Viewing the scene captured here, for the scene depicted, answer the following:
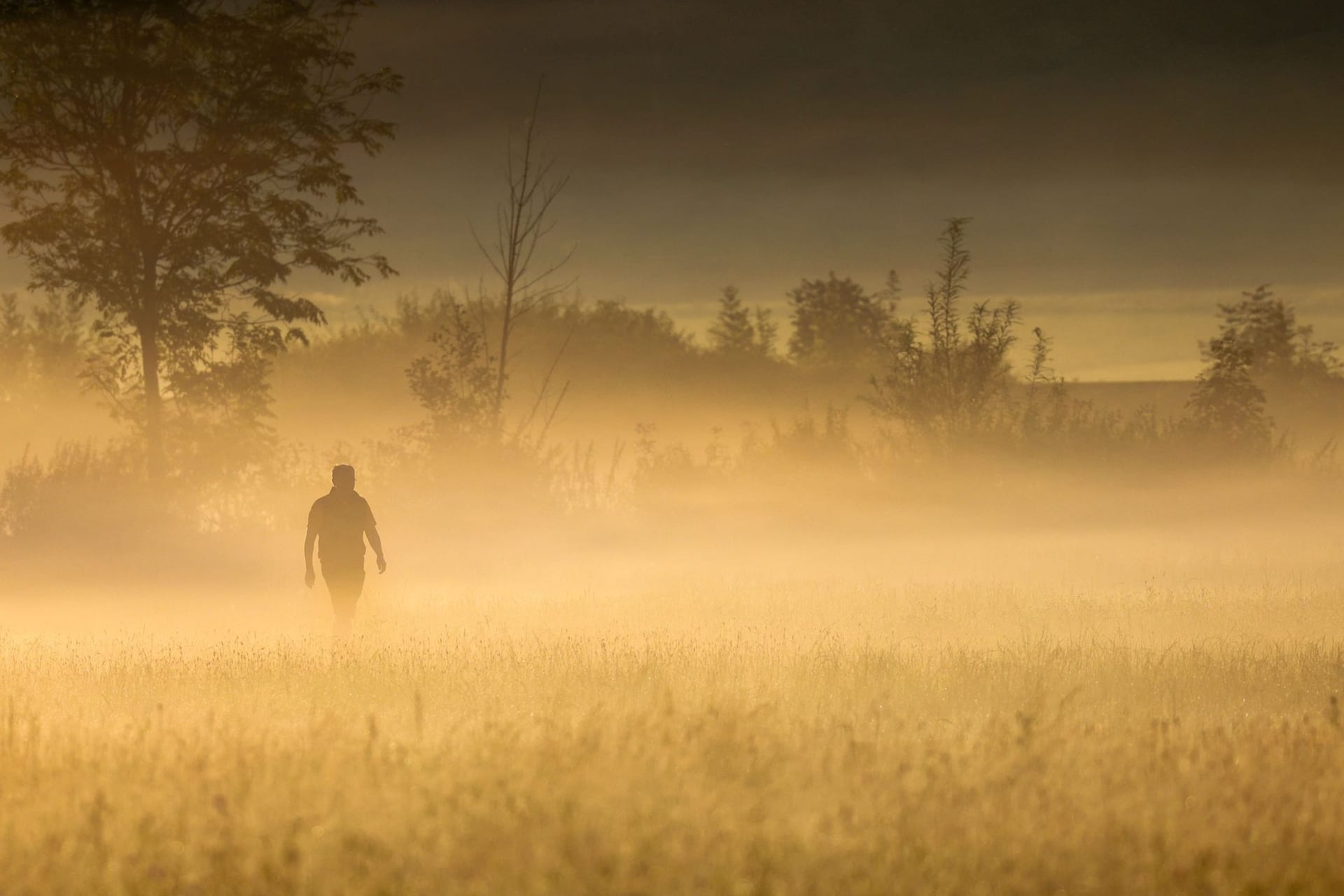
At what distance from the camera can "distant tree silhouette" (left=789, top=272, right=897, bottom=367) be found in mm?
67375

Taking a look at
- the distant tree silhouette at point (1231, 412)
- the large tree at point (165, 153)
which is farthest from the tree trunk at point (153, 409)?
the distant tree silhouette at point (1231, 412)

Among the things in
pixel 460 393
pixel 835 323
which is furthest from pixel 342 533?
pixel 835 323

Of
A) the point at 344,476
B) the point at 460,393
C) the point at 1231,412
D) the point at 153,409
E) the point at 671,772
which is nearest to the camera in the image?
the point at 671,772

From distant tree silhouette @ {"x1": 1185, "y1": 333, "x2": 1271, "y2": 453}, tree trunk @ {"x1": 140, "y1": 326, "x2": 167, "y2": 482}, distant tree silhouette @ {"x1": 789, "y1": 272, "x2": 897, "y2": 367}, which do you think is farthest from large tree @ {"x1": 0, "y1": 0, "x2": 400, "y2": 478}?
distant tree silhouette @ {"x1": 789, "y1": 272, "x2": 897, "y2": 367}

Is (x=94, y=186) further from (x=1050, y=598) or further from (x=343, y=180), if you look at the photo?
(x=1050, y=598)

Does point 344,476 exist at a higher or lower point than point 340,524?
higher

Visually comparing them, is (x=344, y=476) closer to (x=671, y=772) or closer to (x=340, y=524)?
(x=340, y=524)

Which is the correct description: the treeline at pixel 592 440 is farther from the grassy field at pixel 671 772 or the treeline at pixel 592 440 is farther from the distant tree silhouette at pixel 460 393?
the grassy field at pixel 671 772

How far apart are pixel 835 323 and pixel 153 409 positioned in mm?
44998

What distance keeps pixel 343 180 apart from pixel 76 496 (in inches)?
324

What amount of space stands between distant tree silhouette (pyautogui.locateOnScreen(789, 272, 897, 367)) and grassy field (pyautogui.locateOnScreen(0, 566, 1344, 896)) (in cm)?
5273

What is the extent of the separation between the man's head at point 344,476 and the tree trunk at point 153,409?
43.6ft

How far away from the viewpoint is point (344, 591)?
54.8 ft

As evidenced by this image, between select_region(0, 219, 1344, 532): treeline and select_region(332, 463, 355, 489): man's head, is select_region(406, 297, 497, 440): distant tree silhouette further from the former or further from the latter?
select_region(332, 463, 355, 489): man's head
